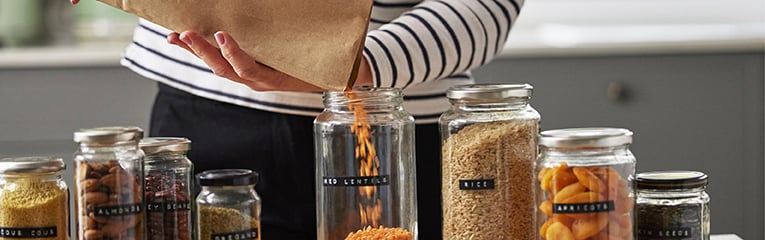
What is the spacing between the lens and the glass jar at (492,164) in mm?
1056

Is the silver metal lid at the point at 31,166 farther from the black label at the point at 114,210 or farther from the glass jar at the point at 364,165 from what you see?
the glass jar at the point at 364,165

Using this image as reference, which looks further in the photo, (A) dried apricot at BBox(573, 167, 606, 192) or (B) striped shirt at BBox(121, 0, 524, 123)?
(B) striped shirt at BBox(121, 0, 524, 123)

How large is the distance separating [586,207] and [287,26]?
30 centimetres

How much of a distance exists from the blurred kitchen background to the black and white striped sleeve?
3.67 ft

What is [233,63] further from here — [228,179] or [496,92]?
[496,92]

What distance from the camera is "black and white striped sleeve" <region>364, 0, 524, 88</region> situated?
122cm

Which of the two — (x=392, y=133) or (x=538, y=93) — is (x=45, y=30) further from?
(x=392, y=133)

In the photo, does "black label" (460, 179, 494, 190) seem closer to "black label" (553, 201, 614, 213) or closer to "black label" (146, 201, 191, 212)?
"black label" (553, 201, 614, 213)

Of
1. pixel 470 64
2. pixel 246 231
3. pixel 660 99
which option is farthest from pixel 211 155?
pixel 660 99

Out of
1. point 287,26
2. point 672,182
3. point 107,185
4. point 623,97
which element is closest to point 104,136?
point 107,185

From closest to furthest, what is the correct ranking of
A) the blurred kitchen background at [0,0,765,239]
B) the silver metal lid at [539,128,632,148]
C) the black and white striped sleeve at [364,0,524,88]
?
1. the silver metal lid at [539,128,632,148]
2. the black and white striped sleeve at [364,0,524,88]
3. the blurred kitchen background at [0,0,765,239]

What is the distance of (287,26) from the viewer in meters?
1.03

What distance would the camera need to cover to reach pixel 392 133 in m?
1.10

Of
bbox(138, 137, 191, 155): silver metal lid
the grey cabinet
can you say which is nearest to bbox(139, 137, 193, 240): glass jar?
bbox(138, 137, 191, 155): silver metal lid
